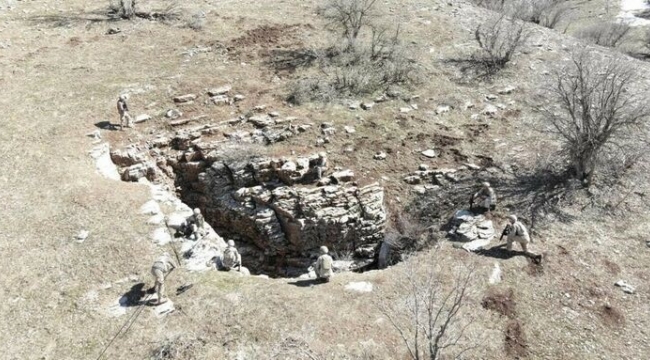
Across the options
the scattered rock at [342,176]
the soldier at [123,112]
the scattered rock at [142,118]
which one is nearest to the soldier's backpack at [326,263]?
the scattered rock at [342,176]

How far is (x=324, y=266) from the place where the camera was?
12.8 m

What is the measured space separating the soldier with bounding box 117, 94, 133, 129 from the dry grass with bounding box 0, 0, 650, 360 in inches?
18.2

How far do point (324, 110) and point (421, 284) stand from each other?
34.1 ft

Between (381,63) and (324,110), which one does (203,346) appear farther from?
(381,63)

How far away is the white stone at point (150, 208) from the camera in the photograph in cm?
1481

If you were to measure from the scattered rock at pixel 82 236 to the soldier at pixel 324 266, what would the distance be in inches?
276

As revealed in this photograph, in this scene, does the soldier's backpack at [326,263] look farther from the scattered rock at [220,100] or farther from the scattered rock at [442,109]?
the scattered rock at [220,100]

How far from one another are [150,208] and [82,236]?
6.92 feet

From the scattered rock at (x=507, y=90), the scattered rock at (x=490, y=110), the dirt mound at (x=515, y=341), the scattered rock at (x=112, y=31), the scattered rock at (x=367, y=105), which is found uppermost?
the scattered rock at (x=507, y=90)

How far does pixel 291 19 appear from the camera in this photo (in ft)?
89.9

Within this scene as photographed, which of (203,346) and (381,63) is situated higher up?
(381,63)

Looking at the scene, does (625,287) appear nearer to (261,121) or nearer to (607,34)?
(261,121)

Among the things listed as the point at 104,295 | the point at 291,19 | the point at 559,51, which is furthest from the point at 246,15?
the point at 104,295

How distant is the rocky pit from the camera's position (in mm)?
17391
